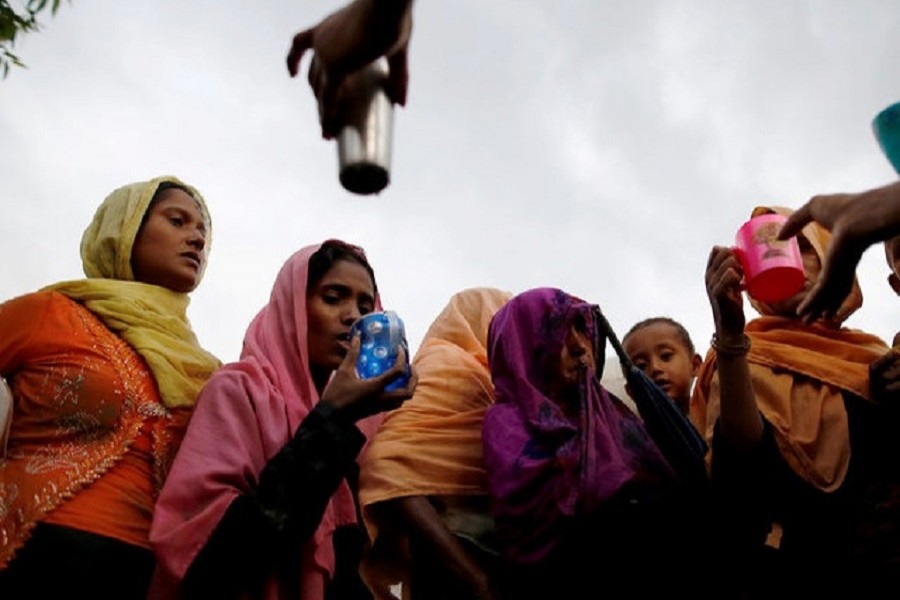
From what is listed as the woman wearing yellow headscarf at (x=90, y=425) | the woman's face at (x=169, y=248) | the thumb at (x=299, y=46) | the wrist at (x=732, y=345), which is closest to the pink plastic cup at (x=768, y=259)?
the wrist at (x=732, y=345)

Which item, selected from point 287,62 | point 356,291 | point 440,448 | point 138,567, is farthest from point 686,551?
point 287,62

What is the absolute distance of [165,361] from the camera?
8.45 ft

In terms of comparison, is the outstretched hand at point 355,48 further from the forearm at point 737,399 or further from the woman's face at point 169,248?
the woman's face at point 169,248

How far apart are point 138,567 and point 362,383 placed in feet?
2.51

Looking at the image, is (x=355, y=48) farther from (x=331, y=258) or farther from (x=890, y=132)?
(x=331, y=258)

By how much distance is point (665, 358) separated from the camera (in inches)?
147

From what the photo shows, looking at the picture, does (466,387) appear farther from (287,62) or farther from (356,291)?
(287,62)

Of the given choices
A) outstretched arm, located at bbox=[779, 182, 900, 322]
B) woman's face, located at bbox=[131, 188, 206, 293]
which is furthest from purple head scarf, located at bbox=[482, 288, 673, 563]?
woman's face, located at bbox=[131, 188, 206, 293]

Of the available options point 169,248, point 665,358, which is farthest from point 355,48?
point 665,358

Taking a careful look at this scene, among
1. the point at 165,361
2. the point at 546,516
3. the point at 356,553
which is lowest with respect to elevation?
the point at 356,553

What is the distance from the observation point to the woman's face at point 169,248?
3037mm

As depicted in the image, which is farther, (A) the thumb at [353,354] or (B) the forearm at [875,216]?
(A) the thumb at [353,354]

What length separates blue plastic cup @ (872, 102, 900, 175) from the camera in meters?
1.94

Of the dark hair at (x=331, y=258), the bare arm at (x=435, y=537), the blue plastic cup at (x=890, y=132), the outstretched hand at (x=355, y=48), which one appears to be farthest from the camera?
the dark hair at (x=331, y=258)
